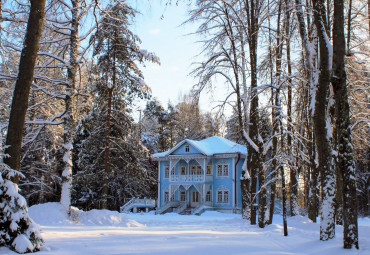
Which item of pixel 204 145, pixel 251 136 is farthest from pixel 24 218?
pixel 204 145

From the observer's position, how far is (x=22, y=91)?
25.9ft

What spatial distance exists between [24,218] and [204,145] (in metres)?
30.3

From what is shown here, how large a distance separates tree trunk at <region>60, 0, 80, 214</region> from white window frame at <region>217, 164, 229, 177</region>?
72.3ft

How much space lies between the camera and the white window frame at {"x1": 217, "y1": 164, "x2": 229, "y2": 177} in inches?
1390

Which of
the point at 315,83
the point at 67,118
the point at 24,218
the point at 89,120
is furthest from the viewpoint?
the point at 89,120

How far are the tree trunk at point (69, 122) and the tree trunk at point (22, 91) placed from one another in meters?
7.03

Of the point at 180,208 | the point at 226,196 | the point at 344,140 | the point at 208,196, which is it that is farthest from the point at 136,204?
the point at 344,140

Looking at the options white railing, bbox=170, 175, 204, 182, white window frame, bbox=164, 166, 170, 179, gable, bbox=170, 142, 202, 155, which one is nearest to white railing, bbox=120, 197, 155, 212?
white window frame, bbox=164, 166, 170, 179

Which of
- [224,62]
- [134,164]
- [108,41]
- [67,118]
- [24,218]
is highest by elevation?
[108,41]

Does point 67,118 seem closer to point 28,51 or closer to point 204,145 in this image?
point 28,51

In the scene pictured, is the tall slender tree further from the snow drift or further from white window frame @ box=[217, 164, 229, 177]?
white window frame @ box=[217, 164, 229, 177]

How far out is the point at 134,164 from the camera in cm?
2439

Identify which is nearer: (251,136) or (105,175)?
(251,136)

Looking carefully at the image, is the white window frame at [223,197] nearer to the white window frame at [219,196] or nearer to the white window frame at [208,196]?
the white window frame at [219,196]
